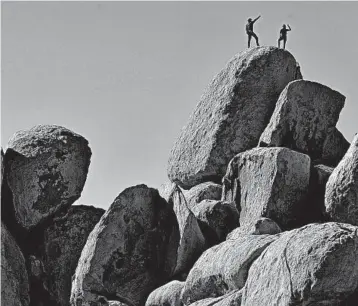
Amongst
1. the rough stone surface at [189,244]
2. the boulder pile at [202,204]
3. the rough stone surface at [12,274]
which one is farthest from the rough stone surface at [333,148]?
the rough stone surface at [12,274]

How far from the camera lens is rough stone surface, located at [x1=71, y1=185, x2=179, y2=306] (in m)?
27.1

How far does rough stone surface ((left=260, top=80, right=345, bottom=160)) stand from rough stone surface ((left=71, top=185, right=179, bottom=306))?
3.13 m

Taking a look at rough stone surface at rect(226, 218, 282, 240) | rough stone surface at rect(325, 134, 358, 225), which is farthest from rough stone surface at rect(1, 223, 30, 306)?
rough stone surface at rect(325, 134, 358, 225)

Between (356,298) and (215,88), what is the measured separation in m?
11.9

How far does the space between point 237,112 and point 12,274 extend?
6949 mm

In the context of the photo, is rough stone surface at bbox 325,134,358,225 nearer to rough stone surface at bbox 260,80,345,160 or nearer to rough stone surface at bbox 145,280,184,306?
rough stone surface at bbox 145,280,184,306

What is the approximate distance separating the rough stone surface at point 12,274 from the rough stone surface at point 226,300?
21.1 feet

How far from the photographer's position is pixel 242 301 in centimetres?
2134

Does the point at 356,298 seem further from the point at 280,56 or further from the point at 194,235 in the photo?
the point at 280,56

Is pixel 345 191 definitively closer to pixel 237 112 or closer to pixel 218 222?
pixel 218 222

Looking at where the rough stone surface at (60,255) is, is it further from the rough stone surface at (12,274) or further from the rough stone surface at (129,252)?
the rough stone surface at (129,252)

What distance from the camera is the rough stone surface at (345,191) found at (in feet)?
75.2

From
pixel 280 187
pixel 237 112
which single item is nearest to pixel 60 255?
pixel 237 112

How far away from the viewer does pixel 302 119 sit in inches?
1086
